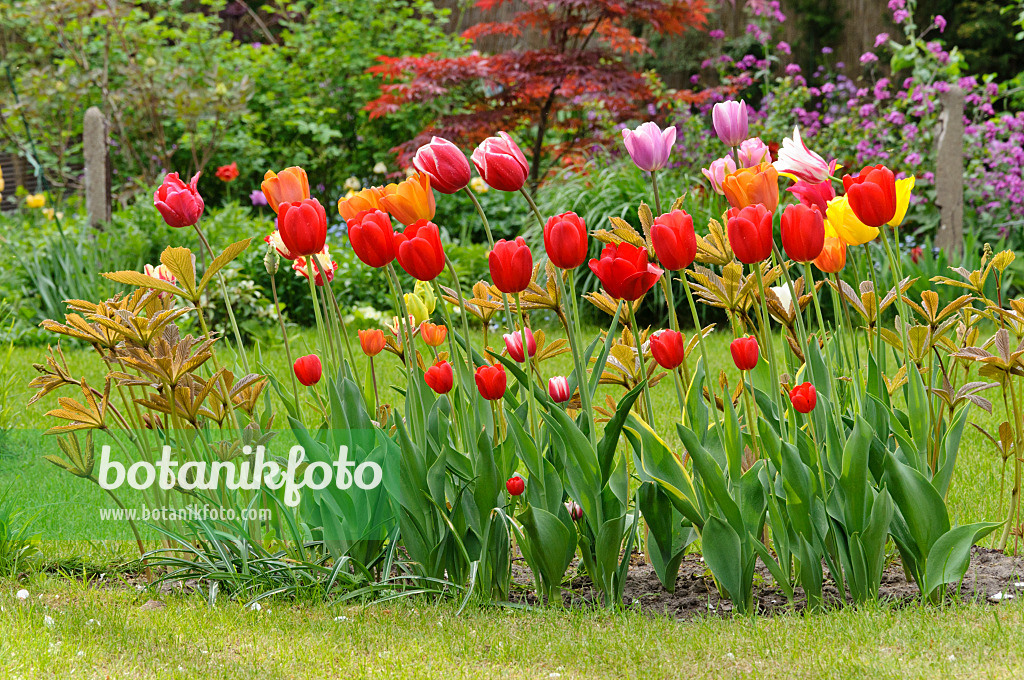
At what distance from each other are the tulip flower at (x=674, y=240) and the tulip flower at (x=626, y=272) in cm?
4

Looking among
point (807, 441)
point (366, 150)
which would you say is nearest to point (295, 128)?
point (366, 150)

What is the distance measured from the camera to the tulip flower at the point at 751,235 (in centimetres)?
165

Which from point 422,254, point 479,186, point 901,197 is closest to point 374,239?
point 422,254

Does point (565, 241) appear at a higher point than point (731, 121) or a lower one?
lower

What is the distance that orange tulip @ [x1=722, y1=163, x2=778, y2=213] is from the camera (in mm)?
1815

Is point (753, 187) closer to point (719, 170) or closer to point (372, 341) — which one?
point (719, 170)

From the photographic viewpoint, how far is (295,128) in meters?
9.97

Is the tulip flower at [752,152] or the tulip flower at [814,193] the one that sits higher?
the tulip flower at [752,152]

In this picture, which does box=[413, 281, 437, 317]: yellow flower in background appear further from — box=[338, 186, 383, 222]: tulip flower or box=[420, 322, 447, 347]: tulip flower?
box=[338, 186, 383, 222]: tulip flower

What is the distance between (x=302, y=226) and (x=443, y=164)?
0.98 ft

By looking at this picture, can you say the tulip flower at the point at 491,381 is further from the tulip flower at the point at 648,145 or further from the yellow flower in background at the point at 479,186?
the yellow flower in background at the point at 479,186

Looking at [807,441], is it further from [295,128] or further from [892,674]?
[295,128]

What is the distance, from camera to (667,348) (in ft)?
5.85

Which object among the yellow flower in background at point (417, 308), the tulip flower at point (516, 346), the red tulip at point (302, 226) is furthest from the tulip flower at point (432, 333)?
the red tulip at point (302, 226)
